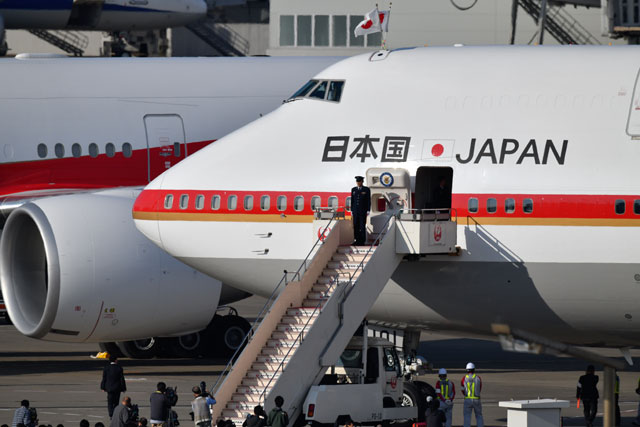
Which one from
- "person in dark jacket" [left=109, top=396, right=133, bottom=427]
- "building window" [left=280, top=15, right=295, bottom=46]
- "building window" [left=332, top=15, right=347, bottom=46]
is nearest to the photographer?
"person in dark jacket" [left=109, top=396, right=133, bottom=427]

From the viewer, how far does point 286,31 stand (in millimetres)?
75250

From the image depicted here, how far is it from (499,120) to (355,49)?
49286 mm

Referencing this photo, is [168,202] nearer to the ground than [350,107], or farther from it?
nearer to the ground

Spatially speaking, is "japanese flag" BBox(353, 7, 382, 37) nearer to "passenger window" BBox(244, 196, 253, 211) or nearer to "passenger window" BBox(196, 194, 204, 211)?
"passenger window" BBox(244, 196, 253, 211)

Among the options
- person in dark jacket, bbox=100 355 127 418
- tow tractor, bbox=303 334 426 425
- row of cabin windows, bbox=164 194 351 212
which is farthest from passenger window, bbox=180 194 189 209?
tow tractor, bbox=303 334 426 425

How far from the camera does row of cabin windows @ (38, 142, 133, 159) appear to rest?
38.8 meters

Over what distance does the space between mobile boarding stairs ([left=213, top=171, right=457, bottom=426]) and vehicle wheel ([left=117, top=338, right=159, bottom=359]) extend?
12571 millimetres

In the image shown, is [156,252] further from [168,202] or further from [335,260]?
[335,260]

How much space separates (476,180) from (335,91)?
148 inches

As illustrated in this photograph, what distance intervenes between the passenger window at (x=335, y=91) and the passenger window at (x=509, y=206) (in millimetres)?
4326

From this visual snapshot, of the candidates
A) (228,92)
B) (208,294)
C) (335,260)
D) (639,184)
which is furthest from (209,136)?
(639,184)

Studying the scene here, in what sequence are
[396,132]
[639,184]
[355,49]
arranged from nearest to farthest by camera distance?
[639,184] < [396,132] < [355,49]

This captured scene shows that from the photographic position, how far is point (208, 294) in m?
34.5

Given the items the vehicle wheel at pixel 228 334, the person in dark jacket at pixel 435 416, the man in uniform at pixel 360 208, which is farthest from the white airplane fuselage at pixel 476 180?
the vehicle wheel at pixel 228 334
